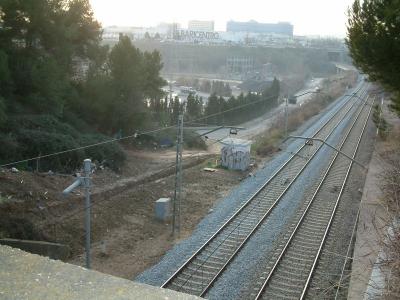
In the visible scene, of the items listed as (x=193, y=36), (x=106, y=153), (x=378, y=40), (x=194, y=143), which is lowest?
(x=194, y=143)

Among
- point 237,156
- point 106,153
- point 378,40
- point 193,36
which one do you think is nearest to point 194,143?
point 237,156

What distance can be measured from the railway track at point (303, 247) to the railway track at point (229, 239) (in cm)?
100

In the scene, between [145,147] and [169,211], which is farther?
[145,147]

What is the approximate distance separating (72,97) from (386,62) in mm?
17568

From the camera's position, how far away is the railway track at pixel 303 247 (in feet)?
34.0

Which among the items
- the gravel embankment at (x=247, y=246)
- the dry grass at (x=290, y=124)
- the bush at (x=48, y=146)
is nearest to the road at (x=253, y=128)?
the dry grass at (x=290, y=124)

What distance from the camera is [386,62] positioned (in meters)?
13.2

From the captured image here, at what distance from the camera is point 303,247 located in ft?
42.7

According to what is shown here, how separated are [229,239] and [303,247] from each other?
6.46 ft

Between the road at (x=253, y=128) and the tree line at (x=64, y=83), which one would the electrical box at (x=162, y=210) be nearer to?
the tree line at (x=64, y=83)

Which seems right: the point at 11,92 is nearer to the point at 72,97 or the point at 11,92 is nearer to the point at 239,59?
the point at 72,97

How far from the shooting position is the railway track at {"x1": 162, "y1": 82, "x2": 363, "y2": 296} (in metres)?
10.6

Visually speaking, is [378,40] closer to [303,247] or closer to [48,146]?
[303,247]

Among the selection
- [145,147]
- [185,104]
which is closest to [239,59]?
[185,104]
